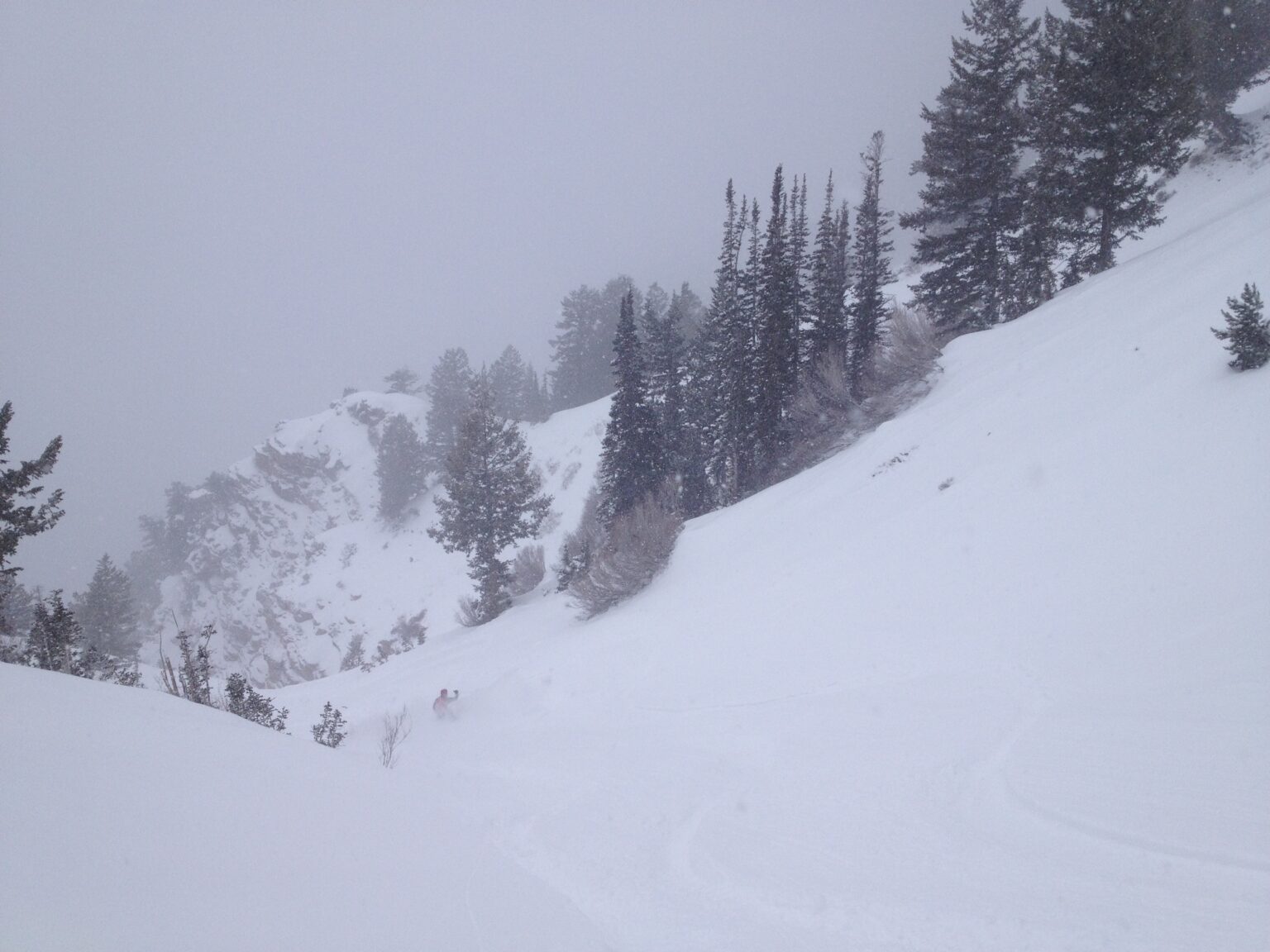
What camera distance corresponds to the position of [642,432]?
26469 mm

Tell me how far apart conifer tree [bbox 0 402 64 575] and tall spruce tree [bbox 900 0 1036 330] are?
86.2ft

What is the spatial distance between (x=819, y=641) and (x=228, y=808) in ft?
22.5

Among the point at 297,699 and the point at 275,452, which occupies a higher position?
the point at 275,452

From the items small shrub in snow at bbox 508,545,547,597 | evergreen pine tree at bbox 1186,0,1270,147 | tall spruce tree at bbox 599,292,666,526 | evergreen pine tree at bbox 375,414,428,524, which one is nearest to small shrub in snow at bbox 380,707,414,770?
small shrub in snow at bbox 508,545,547,597

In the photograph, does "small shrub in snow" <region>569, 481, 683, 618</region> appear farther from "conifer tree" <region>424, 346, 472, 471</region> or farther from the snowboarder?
"conifer tree" <region>424, 346, 472, 471</region>

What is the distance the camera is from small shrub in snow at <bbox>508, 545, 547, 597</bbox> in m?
28.1

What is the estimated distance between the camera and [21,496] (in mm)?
13648

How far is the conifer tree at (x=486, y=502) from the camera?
25.9 metres

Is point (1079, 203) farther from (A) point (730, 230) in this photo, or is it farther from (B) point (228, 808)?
(B) point (228, 808)

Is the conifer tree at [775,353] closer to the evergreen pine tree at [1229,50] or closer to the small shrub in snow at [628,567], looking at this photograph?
the small shrub in snow at [628,567]

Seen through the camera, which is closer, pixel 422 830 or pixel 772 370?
pixel 422 830

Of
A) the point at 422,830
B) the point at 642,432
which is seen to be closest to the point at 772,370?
the point at 642,432

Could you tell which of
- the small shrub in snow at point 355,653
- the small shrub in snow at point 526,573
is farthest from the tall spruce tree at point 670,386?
the small shrub in snow at point 355,653

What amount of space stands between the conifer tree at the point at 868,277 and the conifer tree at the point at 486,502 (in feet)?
48.8
